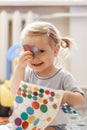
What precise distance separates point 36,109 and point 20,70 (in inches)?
6.2

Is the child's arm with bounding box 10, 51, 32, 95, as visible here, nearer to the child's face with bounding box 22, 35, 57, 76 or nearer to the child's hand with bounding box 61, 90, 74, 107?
the child's face with bounding box 22, 35, 57, 76

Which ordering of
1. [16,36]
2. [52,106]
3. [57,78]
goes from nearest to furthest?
1. [52,106]
2. [57,78]
3. [16,36]

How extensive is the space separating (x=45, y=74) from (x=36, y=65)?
82 mm

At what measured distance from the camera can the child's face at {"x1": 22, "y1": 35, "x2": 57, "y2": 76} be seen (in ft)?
3.26

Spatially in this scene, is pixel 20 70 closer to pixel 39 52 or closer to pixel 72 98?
pixel 39 52

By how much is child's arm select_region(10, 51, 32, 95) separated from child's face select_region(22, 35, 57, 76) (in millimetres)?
17

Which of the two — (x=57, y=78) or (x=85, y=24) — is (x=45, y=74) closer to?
(x=57, y=78)

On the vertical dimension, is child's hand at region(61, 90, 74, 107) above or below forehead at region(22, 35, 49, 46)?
below

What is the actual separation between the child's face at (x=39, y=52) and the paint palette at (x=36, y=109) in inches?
4.0

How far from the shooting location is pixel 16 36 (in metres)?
1.92

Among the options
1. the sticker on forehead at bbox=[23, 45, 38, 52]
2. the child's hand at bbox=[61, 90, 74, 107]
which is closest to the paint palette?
the child's hand at bbox=[61, 90, 74, 107]

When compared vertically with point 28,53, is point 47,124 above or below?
below

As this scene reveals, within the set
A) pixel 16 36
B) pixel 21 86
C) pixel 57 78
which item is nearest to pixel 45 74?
pixel 57 78

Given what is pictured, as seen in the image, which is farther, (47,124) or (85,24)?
(85,24)
